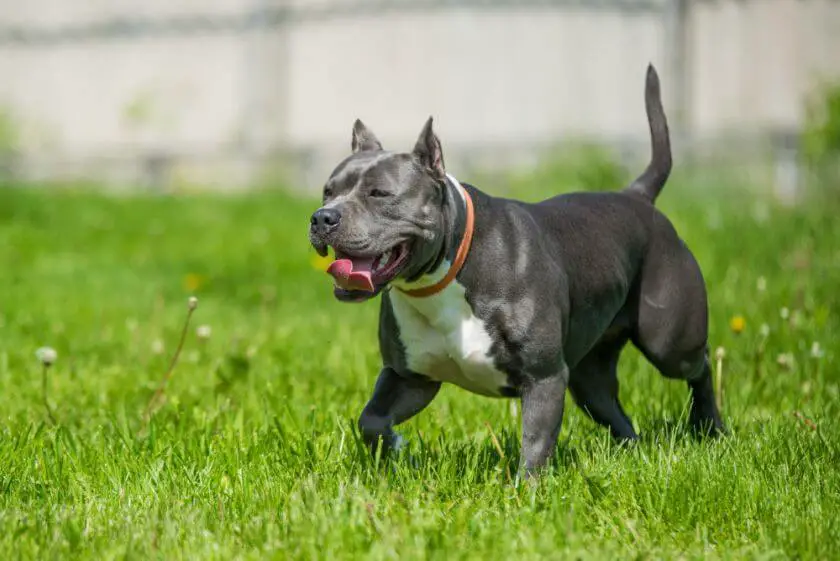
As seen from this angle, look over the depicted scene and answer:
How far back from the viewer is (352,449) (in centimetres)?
374

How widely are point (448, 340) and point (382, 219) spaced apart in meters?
0.42

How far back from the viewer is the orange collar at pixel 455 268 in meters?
3.47

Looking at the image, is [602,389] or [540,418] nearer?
[540,418]

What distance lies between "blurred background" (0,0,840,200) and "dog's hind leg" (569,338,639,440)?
27.6 ft

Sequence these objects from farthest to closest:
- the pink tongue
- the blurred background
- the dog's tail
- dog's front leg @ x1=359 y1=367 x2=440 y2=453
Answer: the blurred background → the dog's tail → dog's front leg @ x1=359 y1=367 x2=440 y2=453 → the pink tongue

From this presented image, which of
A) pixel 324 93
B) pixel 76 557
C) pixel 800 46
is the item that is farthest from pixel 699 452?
pixel 324 93

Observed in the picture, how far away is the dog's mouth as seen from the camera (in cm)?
325

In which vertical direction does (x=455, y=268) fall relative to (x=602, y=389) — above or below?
above

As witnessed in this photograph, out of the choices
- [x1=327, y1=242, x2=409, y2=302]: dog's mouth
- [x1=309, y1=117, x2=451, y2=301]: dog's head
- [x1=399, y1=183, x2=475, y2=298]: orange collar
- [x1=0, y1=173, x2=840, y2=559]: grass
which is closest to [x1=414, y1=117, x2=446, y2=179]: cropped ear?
[x1=309, y1=117, x2=451, y2=301]: dog's head

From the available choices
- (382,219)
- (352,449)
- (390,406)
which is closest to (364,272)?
(382,219)

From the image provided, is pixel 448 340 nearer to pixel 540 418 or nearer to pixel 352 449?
pixel 540 418

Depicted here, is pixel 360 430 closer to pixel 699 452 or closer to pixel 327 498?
pixel 327 498

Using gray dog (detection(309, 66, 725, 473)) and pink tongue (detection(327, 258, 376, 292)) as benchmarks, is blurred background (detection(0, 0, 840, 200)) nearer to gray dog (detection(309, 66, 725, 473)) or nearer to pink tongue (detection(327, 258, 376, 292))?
gray dog (detection(309, 66, 725, 473))

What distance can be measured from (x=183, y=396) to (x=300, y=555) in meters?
2.09
